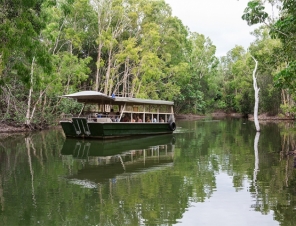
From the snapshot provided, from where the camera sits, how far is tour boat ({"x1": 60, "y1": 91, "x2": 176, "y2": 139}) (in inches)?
762

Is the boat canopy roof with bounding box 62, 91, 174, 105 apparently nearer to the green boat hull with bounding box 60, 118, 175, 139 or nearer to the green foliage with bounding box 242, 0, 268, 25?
the green boat hull with bounding box 60, 118, 175, 139

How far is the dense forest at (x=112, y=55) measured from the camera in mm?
10948

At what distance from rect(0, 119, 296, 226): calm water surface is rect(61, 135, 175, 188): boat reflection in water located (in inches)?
1.1

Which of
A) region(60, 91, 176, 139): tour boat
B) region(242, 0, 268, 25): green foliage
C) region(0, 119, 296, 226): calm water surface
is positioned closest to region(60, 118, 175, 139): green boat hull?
region(60, 91, 176, 139): tour boat

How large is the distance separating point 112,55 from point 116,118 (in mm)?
17189

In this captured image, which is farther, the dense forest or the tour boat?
the tour boat

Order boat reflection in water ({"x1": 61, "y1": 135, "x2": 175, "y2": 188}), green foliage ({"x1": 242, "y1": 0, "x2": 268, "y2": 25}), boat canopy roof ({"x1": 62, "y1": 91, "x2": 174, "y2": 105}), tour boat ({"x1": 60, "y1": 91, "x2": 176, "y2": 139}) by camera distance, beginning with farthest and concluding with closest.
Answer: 1. tour boat ({"x1": 60, "y1": 91, "x2": 176, "y2": 139})
2. boat canopy roof ({"x1": 62, "y1": 91, "x2": 174, "y2": 105})
3. green foliage ({"x1": 242, "y1": 0, "x2": 268, "y2": 25})
4. boat reflection in water ({"x1": 61, "y1": 135, "x2": 175, "y2": 188})

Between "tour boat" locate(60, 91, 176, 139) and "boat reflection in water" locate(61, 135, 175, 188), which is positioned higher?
"tour boat" locate(60, 91, 176, 139)

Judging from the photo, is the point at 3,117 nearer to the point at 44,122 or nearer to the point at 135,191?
the point at 44,122

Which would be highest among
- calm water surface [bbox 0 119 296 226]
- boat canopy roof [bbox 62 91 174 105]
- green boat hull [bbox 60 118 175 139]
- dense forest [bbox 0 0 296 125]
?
dense forest [bbox 0 0 296 125]

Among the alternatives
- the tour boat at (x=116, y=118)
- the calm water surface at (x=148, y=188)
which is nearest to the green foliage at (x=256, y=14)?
the calm water surface at (x=148, y=188)

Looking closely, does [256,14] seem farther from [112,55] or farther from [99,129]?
[112,55]

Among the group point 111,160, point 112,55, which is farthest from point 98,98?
point 112,55

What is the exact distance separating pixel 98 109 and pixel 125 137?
91.9 inches
